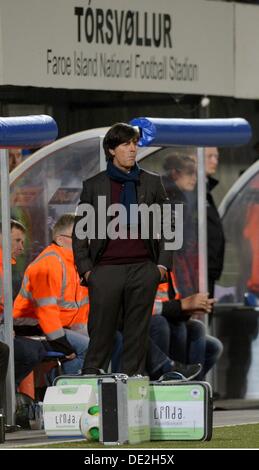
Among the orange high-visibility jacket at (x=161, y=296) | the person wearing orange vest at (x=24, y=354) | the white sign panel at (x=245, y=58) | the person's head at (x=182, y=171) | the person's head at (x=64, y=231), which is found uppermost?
the white sign panel at (x=245, y=58)

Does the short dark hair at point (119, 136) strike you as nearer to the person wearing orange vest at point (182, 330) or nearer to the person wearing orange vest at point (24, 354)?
the person wearing orange vest at point (24, 354)

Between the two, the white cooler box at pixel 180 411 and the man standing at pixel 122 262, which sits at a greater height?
the man standing at pixel 122 262

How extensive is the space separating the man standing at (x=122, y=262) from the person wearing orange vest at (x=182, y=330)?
6.88 ft

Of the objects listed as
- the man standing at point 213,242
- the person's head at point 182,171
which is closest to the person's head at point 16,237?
the person's head at point 182,171

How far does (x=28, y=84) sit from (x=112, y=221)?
→ 2.52 meters

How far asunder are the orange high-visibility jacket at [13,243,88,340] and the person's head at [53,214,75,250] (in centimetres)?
5

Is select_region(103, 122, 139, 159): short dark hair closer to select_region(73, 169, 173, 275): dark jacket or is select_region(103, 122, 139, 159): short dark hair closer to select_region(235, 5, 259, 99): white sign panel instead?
select_region(73, 169, 173, 275): dark jacket

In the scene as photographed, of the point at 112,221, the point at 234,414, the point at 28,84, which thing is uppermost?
the point at 28,84

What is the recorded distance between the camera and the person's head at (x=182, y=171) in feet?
50.9

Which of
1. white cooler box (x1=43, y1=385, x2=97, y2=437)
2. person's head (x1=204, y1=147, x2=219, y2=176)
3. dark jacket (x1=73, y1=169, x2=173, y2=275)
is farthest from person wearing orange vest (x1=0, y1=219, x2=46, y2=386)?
person's head (x1=204, y1=147, x2=219, y2=176)

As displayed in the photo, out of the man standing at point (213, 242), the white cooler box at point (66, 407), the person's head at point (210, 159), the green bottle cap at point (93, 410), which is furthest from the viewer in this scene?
the man standing at point (213, 242)

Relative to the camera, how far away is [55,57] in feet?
50.4
